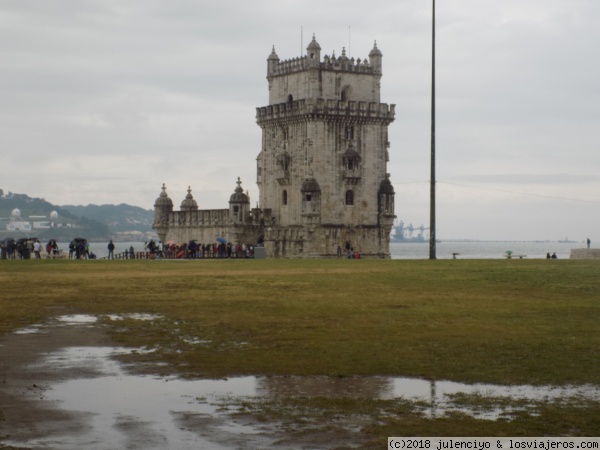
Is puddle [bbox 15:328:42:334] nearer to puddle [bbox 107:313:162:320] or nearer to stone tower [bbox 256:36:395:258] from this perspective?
puddle [bbox 107:313:162:320]

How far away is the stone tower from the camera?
106m

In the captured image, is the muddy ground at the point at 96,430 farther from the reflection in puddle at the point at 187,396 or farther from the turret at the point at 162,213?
the turret at the point at 162,213

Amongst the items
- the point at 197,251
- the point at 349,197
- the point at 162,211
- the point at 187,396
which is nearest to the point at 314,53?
the point at 349,197

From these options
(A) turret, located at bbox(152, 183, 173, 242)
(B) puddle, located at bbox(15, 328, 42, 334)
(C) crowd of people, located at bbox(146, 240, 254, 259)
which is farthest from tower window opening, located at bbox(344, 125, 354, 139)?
(B) puddle, located at bbox(15, 328, 42, 334)

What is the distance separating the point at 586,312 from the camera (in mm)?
33219

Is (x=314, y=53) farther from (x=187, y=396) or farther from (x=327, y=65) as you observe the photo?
(x=187, y=396)

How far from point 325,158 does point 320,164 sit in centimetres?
79

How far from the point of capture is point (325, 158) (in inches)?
4205

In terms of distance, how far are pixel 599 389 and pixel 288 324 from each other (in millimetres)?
11487

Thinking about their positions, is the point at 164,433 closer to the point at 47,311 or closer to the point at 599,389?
the point at 599,389

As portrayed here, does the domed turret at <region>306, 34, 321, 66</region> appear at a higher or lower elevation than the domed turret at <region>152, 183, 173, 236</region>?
higher

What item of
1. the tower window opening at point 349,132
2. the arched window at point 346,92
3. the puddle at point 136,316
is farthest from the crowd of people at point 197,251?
the puddle at point 136,316

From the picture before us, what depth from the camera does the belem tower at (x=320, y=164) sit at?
348 feet

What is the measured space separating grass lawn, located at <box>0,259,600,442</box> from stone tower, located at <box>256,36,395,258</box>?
169 feet
